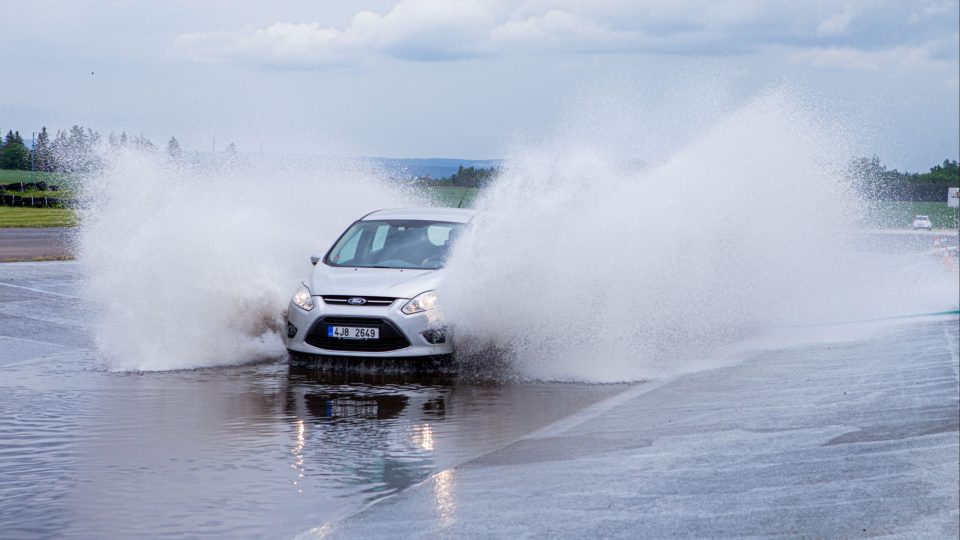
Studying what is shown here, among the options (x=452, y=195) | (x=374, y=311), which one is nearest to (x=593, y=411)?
(x=374, y=311)

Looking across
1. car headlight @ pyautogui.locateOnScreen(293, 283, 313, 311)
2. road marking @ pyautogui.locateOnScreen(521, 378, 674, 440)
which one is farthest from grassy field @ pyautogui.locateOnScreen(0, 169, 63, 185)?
road marking @ pyautogui.locateOnScreen(521, 378, 674, 440)

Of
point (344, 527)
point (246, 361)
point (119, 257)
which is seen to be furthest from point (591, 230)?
point (344, 527)

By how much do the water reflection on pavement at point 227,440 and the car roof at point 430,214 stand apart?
2294 mm

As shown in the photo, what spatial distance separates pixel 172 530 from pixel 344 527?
81 centimetres

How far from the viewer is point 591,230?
42.8 ft

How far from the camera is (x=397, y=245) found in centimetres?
1325

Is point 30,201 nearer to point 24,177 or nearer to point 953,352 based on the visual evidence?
point 24,177

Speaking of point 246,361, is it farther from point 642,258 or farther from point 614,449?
point 614,449

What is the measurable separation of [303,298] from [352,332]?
31.6 inches

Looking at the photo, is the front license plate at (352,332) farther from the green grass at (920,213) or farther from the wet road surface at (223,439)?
the green grass at (920,213)

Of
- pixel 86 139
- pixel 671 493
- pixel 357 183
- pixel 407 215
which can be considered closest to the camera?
pixel 671 493

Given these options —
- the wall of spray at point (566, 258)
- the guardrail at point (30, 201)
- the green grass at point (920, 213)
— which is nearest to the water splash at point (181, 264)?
the wall of spray at point (566, 258)

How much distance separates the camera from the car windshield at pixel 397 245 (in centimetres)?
1288

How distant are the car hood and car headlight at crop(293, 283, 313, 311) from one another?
0.22 ft
